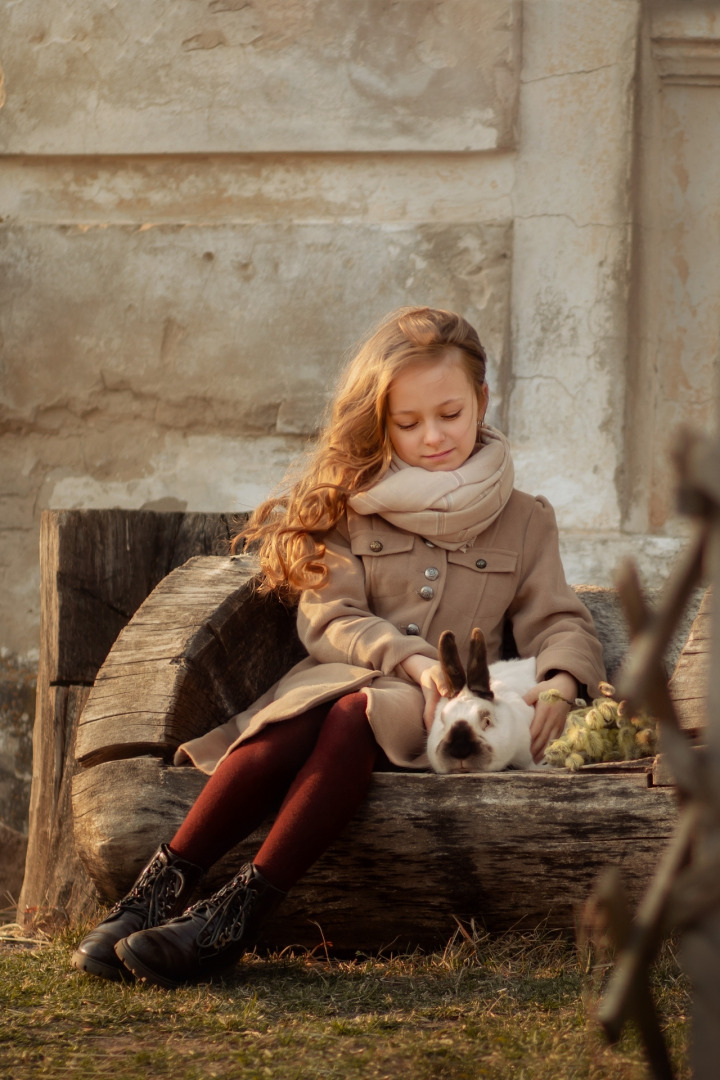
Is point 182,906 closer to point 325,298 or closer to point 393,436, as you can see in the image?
point 393,436

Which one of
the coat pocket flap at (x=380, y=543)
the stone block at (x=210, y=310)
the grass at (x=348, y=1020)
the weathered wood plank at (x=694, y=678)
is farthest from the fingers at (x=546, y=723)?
the stone block at (x=210, y=310)

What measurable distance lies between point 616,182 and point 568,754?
8.28ft

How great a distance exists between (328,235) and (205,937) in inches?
115

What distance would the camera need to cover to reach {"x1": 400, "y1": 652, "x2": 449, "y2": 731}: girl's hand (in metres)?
2.87

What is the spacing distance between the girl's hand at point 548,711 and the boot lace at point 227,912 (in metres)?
0.78

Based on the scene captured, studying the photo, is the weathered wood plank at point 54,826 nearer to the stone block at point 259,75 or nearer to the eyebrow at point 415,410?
the eyebrow at point 415,410

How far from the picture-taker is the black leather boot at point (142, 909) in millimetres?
2510

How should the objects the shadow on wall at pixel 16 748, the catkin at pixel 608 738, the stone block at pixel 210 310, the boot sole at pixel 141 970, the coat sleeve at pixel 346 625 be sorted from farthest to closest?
the shadow on wall at pixel 16 748
the stone block at pixel 210 310
the coat sleeve at pixel 346 625
the catkin at pixel 608 738
the boot sole at pixel 141 970

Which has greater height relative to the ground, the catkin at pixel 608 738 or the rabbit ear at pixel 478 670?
the rabbit ear at pixel 478 670

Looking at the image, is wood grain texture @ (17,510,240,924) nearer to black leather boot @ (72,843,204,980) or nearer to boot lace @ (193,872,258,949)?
black leather boot @ (72,843,204,980)

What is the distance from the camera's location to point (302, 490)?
3266mm

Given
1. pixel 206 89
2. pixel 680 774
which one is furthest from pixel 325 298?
pixel 680 774

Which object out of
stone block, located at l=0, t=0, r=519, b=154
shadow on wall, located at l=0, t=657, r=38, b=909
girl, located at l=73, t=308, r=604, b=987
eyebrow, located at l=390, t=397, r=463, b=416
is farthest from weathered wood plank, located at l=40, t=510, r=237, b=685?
stone block, located at l=0, t=0, r=519, b=154

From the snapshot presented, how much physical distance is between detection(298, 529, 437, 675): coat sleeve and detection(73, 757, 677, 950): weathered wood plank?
39 centimetres
